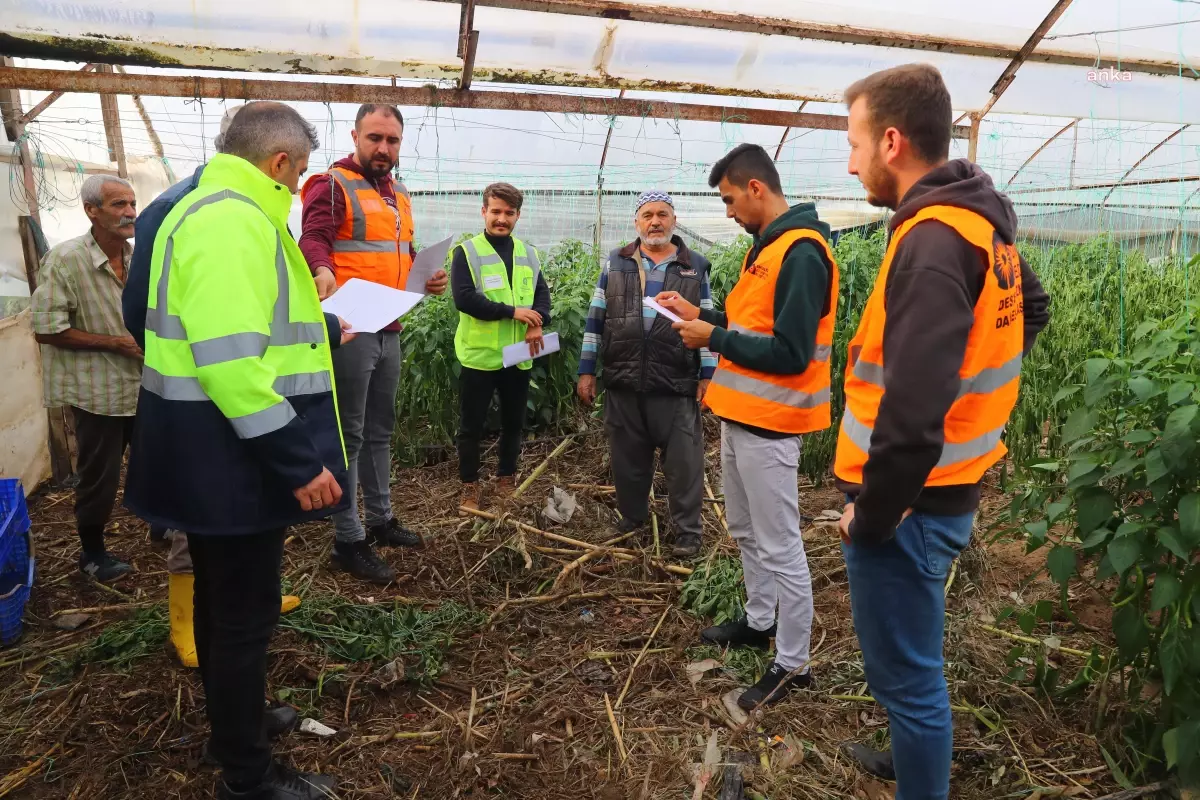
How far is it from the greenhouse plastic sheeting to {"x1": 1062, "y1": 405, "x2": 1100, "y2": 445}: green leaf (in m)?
3.98

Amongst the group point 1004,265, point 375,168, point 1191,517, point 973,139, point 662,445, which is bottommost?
point 662,445

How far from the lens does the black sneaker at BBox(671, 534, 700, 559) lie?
4.03 m

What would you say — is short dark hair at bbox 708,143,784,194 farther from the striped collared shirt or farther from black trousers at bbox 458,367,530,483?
the striped collared shirt

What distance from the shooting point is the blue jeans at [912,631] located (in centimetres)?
178

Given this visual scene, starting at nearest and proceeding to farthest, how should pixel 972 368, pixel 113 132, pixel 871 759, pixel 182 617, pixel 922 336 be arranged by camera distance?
pixel 922 336 < pixel 972 368 < pixel 871 759 < pixel 182 617 < pixel 113 132

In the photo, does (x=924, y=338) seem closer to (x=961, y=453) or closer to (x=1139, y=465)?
(x=961, y=453)

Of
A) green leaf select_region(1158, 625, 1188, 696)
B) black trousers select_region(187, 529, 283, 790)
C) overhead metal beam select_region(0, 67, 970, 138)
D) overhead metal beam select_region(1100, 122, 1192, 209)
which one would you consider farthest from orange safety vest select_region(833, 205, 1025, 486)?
overhead metal beam select_region(1100, 122, 1192, 209)

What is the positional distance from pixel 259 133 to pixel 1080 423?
2.56m

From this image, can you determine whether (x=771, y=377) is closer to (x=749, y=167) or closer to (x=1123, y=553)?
(x=749, y=167)

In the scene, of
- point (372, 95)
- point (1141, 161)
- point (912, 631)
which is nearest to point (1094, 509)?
point (912, 631)

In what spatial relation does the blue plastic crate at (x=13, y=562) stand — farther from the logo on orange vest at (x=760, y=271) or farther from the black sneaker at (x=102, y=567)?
the logo on orange vest at (x=760, y=271)

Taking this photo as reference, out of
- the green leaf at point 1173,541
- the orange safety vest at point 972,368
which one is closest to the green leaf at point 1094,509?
the green leaf at point 1173,541

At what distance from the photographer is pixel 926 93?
1.67 metres

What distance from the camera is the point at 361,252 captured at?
355 centimetres
